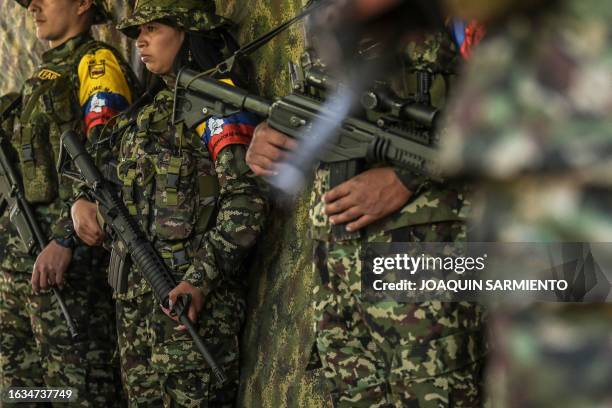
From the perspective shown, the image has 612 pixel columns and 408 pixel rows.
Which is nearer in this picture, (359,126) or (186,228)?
(359,126)

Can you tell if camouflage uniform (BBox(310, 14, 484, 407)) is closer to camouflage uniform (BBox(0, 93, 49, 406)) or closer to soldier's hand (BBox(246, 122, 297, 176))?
soldier's hand (BBox(246, 122, 297, 176))

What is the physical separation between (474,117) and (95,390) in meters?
3.27

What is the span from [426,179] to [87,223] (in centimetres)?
175

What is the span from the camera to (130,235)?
345 cm

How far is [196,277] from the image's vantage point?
10.7ft

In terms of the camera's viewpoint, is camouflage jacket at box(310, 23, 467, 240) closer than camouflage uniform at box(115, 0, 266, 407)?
Yes

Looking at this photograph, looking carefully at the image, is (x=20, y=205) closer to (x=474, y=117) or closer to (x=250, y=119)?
(x=250, y=119)

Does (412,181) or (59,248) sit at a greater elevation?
(59,248)

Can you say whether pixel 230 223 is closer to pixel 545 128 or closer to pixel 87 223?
pixel 87 223

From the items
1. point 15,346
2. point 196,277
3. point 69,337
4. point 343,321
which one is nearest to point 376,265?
point 343,321

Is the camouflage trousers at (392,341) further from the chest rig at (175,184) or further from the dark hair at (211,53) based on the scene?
the dark hair at (211,53)

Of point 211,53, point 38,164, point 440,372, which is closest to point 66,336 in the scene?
point 38,164

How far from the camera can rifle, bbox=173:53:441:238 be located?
2307 mm

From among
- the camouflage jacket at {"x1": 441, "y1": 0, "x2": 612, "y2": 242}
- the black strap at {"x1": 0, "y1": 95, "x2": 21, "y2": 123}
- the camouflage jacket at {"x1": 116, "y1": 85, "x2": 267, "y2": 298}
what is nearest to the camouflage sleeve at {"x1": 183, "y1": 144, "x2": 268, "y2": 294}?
the camouflage jacket at {"x1": 116, "y1": 85, "x2": 267, "y2": 298}
